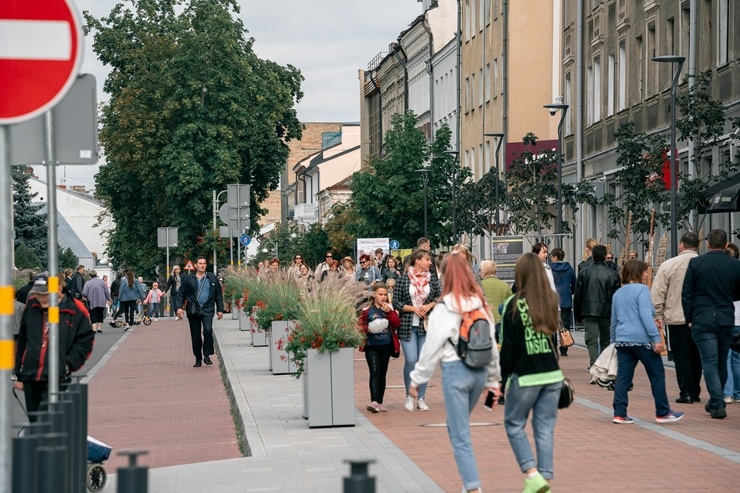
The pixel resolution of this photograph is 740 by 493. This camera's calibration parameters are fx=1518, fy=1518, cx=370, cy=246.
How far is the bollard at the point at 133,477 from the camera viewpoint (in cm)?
475

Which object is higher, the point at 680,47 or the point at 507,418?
the point at 680,47

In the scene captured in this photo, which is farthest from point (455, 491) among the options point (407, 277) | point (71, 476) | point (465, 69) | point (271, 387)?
point (465, 69)

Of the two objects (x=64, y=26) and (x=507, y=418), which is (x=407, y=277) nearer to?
(x=507, y=418)

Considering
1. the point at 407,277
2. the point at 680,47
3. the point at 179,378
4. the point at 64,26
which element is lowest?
the point at 179,378

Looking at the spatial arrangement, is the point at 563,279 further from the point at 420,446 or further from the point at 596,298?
the point at 420,446

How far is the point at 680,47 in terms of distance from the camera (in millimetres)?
34844

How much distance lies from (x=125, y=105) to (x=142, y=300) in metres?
17.7

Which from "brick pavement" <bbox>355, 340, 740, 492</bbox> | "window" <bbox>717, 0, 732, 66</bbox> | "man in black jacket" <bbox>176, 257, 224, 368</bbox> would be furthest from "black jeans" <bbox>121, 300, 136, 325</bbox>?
"brick pavement" <bbox>355, 340, 740, 492</bbox>

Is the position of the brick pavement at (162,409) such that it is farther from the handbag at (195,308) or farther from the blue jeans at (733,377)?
the blue jeans at (733,377)

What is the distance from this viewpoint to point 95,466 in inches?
428

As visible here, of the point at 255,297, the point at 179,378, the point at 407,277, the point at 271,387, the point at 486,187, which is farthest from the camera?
the point at 486,187

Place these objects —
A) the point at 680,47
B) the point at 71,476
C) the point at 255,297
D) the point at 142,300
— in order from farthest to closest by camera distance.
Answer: the point at 142,300
the point at 680,47
the point at 255,297
the point at 71,476

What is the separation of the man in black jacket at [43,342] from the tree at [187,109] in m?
50.3

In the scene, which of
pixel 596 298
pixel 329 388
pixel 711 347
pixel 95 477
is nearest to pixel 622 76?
pixel 596 298
